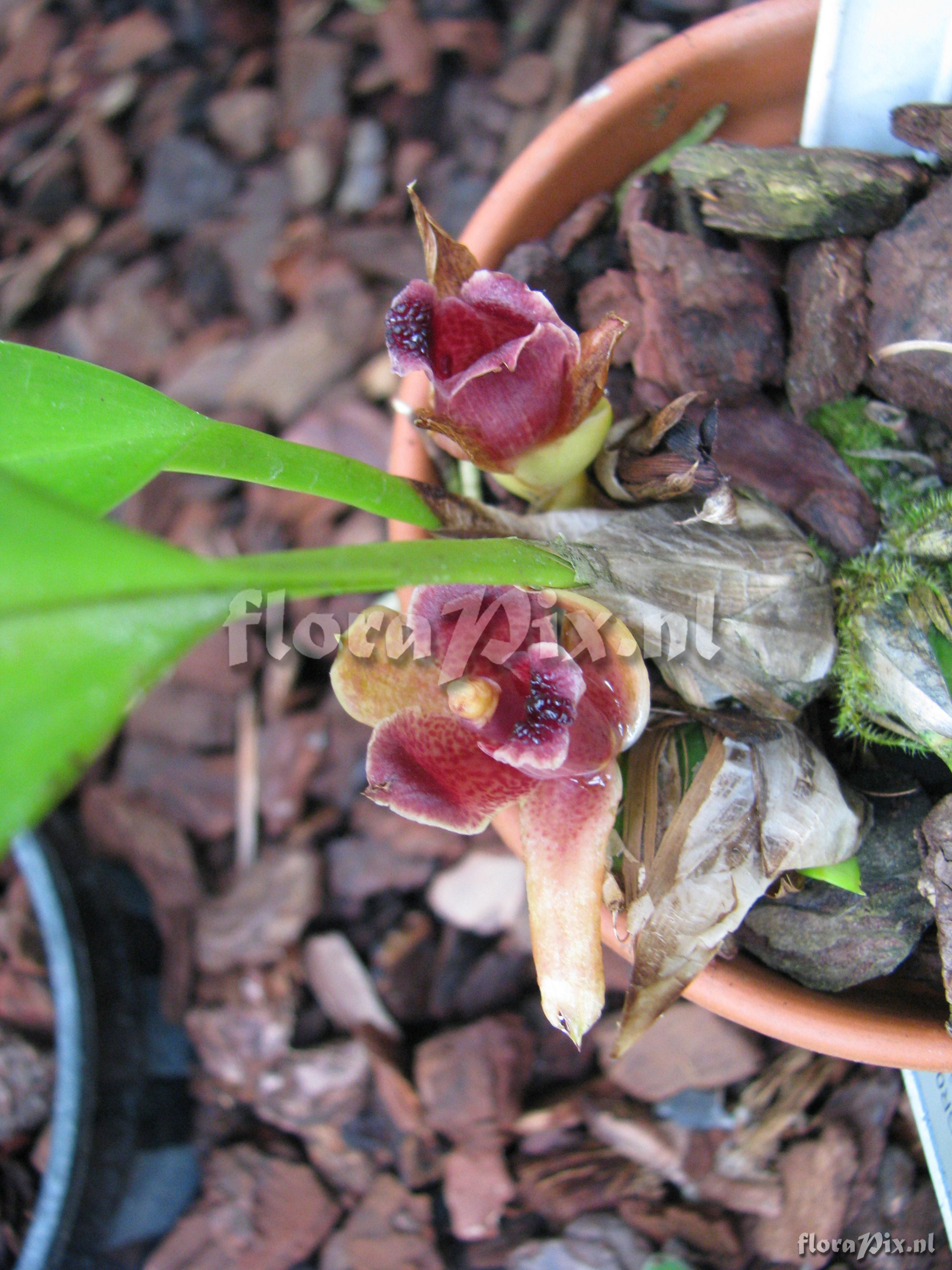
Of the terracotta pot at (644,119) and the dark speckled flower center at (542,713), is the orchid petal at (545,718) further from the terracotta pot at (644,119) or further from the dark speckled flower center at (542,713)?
the terracotta pot at (644,119)

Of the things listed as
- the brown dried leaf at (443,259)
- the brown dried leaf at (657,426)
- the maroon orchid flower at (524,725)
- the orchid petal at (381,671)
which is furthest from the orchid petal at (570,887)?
the brown dried leaf at (443,259)

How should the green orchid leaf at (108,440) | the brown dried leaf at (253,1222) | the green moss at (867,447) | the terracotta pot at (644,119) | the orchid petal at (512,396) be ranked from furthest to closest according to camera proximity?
the brown dried leaf at (253,1222) → the terracotta pot at (644,119) → the green moss at (867,447) → the orchid petal at (512,396) → the green orchid leaf at (108,440)

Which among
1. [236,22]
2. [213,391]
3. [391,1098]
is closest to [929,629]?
[391,1098]

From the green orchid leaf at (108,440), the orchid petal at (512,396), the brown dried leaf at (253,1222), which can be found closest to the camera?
the green orchid leaf at (108,440)

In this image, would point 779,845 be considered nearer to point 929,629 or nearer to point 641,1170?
point 929,629

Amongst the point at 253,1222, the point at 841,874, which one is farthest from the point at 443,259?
the point at 253,1222

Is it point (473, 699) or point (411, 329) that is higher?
point (411, 329)

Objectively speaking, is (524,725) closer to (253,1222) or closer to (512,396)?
(512,396)
